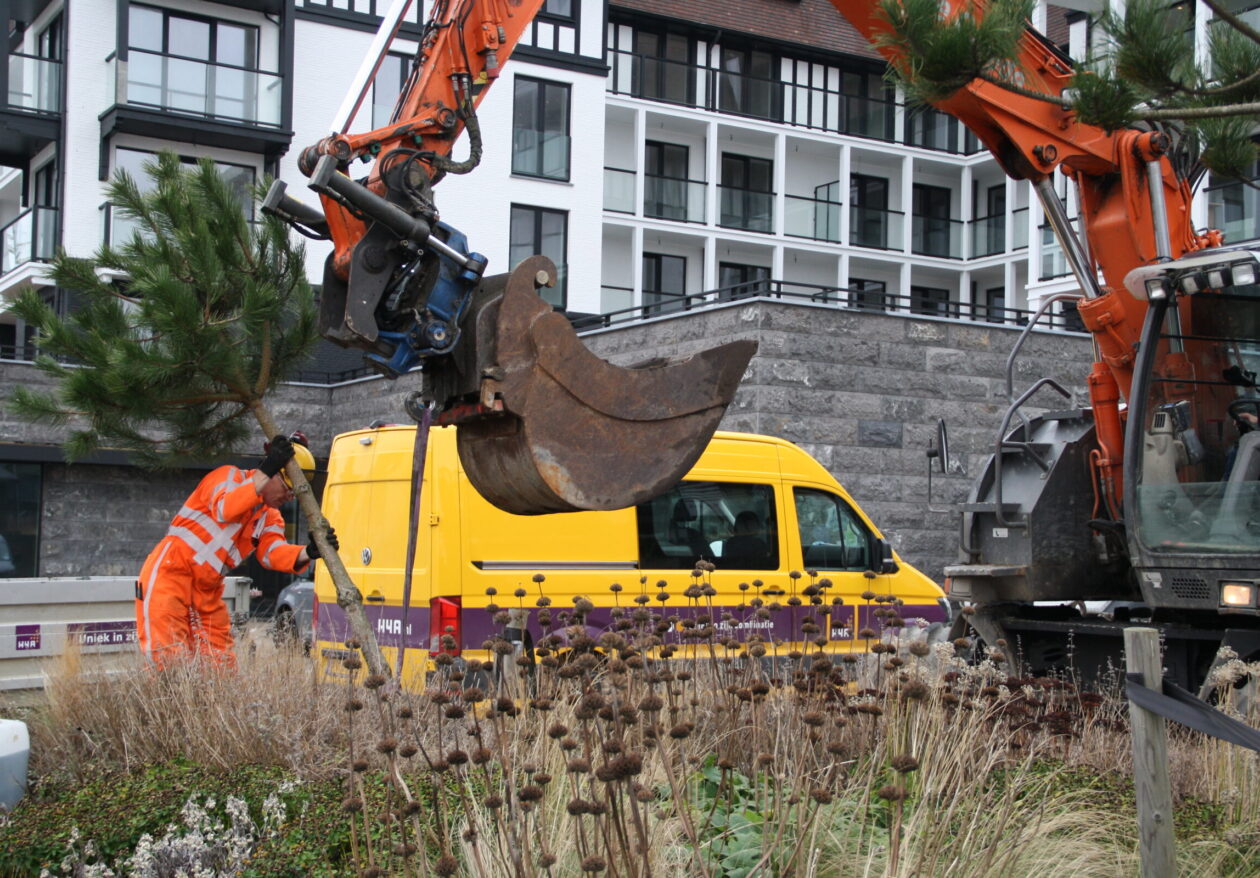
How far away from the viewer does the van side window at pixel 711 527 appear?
417 inches

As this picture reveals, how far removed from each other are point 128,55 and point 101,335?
22.2 metres

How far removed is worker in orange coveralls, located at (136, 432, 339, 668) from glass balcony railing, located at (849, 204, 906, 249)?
32.1 meters

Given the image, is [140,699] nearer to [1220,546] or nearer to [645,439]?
[645,439]

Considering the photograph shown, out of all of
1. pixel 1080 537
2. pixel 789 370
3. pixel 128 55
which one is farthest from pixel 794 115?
pixel 1080 537

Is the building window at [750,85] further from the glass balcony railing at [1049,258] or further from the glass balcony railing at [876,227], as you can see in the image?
the glass balcony railing at [1049,258]

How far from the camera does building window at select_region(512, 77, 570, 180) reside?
32219mm

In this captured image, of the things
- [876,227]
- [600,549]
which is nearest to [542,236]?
[876,227]

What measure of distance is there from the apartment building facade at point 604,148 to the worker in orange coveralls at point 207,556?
36.0ft

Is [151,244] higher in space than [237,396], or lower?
higher

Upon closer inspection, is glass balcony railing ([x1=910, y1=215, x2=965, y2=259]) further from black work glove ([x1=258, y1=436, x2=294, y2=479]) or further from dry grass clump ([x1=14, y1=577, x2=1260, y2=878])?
black work glove ([x1=258, y1=436, x2=294, y2=479])

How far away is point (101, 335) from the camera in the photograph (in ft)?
27.2

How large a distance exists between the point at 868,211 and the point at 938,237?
2.11 m

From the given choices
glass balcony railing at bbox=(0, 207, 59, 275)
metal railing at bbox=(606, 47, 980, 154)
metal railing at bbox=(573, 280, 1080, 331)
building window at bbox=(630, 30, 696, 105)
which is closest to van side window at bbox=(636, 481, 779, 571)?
metal railing at bbox=(573, 280, 1080, 331)

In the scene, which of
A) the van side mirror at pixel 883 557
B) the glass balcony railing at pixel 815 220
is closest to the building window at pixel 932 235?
the glass balcony railing at pixel 815 220
